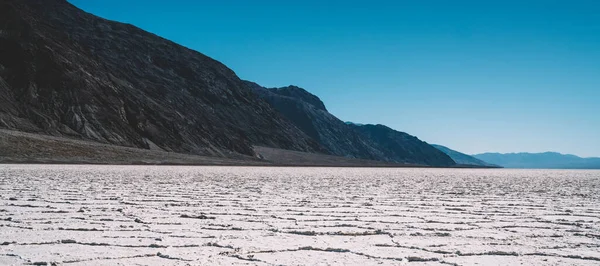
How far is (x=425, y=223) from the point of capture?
4.99 meters

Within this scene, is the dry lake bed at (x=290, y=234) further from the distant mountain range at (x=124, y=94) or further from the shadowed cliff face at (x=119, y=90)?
the shadowed cliff face at (x=119, y=90)

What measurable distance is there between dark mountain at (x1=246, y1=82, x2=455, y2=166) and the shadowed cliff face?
16.2 metres

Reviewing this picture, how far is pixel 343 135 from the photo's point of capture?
103062mm

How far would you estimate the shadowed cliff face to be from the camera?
140 feet

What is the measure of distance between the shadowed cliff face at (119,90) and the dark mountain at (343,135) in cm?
1618

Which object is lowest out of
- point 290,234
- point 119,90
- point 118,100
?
point 290,234

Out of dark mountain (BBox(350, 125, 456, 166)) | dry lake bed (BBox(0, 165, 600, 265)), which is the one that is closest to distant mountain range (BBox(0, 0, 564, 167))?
dry lake bed (BBox(0, 165, 600, 265))

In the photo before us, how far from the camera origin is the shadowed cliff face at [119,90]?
1683 inches

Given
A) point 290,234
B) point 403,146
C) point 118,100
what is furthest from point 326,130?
point 290,234

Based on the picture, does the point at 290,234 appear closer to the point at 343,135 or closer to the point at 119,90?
the point at 119,90

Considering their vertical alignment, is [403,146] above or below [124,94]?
below

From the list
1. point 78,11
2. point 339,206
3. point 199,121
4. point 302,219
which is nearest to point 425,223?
point 302,219

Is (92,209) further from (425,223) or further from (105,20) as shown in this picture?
(105,20)

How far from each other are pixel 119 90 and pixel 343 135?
59.0 meters
